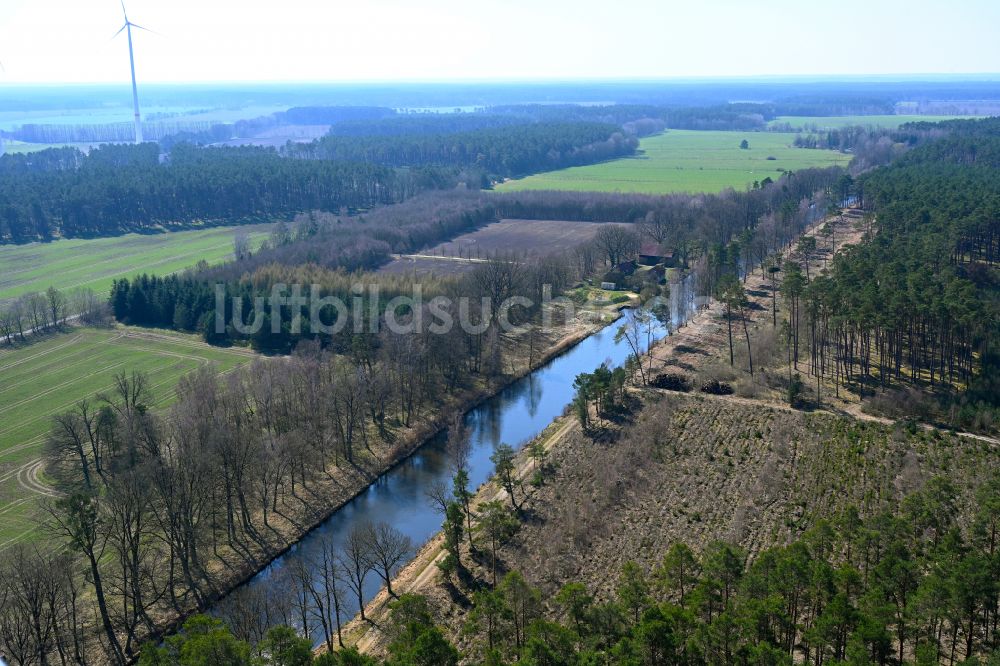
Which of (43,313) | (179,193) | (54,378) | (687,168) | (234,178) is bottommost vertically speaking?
(54,378)

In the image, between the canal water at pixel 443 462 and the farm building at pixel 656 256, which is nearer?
the canal water at pixel 443 462

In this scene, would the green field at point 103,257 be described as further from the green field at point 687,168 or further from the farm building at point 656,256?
the green field at point 687,168

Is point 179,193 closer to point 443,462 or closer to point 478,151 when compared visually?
point 478,151

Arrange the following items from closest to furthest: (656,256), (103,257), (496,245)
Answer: (656,256) < (103,257) < (496,245)

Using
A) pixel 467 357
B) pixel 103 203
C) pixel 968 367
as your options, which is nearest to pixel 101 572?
pixel 467 357

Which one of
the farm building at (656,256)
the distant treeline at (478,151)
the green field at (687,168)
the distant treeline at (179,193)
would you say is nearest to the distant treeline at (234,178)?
the distant treeline at (179,193)

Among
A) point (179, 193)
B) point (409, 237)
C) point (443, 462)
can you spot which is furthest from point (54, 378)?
point (179, 193)
